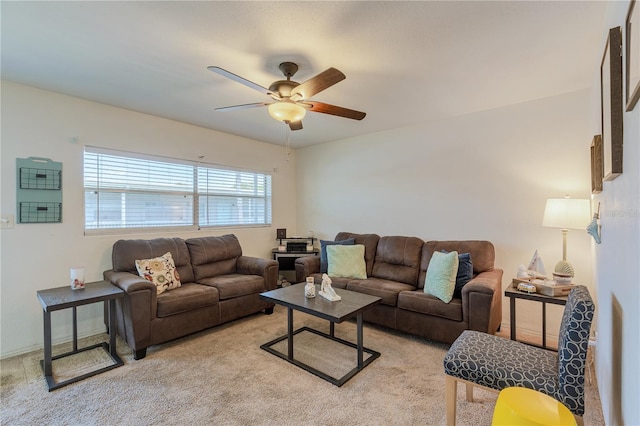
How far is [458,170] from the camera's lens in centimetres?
368

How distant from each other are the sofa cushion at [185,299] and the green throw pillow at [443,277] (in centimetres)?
225

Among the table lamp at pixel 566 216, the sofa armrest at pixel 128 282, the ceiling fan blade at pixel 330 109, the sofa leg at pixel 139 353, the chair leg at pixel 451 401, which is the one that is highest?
the ceiling fan blade at pixel 330 109

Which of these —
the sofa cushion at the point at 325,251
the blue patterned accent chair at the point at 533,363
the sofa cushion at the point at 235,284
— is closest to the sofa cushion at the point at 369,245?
the sofa cushion at the point at 325,251

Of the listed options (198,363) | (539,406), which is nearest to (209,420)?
(198,363)

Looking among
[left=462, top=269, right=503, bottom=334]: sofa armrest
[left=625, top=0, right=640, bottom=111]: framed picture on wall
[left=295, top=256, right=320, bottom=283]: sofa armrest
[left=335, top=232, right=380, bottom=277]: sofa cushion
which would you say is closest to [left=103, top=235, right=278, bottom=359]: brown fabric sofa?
[left=295, top=256, right=320, bottom=283]: sofa armrest

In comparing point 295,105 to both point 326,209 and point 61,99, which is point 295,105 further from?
point 326,209

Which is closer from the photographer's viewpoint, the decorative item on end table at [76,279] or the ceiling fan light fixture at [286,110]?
the ceiling fan light fixture at [286,110]

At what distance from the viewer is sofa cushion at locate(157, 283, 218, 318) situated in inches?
111

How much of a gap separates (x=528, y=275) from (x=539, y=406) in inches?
71.5

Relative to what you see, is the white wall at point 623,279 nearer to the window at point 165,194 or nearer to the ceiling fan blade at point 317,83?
the ceiling fan blade at point 317,83

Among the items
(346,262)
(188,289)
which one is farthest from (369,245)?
(188,289)

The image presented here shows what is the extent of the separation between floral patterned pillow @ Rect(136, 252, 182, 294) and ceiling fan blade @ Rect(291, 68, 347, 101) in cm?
222

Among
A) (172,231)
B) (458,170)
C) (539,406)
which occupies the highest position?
(458,170)

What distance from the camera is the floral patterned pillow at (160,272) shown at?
3055mm
